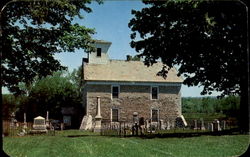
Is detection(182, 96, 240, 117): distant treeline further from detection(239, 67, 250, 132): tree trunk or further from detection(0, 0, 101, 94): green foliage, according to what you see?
detection(0, 0, 101, 94): green foliage

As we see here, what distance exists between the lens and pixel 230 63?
6203mm

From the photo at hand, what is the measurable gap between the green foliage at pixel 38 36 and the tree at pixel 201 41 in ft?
4.63

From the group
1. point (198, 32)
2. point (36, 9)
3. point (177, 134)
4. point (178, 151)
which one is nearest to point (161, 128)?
point (177, 134)

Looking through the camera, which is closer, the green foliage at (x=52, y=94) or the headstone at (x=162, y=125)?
the green foliage at (x=52, y=94)

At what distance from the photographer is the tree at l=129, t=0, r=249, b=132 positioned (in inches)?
223

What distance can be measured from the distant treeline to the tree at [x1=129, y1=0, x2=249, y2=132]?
12cm

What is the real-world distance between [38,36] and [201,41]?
11.2 feet

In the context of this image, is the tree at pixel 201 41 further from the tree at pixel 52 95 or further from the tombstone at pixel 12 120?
the tombstone at pixel 12 120

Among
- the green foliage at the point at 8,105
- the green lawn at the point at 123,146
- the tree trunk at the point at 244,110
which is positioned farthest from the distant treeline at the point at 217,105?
the green foliage at the point at 8,105

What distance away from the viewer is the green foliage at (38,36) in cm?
539

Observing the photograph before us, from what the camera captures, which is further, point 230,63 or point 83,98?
point 83,98

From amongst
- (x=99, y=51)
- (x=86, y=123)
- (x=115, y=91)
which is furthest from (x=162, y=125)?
(x=99, y=51)

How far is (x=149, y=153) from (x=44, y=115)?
2171 mm

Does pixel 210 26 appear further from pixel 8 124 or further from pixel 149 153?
pixel 8 124
